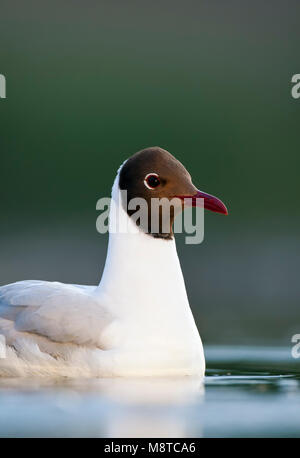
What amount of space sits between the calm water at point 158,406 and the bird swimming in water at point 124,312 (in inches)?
4.6

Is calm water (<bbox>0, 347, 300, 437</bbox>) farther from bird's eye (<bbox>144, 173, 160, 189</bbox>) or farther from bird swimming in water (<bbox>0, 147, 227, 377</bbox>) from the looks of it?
bird's eye (<bbox>144, 173, 160, 189</bbox>)

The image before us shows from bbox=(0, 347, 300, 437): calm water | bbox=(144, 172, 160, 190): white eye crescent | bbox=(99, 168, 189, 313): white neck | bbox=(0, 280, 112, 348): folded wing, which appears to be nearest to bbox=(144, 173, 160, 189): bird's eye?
bbox=(144, 172, 160, 190): white eye crescent

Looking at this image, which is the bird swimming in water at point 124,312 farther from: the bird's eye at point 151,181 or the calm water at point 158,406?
the calm water at point 158,406

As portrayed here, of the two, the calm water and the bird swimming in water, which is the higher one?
the bird swimming in water

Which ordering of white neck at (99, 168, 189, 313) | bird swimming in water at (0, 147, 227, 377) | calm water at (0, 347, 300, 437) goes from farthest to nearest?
white neck at (99, 168, 189, 313) → bird swimming in water at (0, 147, 227, 377) → calm water at (0, 347, 300, 437)

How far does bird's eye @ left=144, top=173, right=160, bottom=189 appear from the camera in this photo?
6.31m

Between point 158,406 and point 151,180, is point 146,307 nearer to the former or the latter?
point 151,180

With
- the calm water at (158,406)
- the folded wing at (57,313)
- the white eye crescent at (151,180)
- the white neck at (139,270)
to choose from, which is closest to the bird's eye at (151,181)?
the white eye crescent at (151,180)

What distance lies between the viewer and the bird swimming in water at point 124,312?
6.05m

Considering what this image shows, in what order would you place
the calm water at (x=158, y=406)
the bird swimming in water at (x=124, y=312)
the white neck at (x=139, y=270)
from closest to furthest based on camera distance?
the calm water at (x=158, y=406) < the bird swimming in water at (x=124, y=312) < the white neck at (x=139, y=270)

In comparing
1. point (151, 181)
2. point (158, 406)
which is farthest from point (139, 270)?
point (158, 406)

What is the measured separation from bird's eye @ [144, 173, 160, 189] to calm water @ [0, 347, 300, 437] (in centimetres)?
105

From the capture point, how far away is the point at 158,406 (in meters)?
5.34

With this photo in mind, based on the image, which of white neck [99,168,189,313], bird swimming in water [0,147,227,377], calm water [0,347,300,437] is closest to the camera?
calm water [0,347,300,437]
